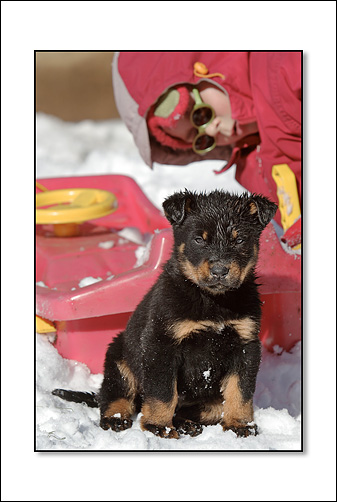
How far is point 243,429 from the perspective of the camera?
7.89 ft

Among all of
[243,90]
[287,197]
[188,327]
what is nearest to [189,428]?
[188,327]

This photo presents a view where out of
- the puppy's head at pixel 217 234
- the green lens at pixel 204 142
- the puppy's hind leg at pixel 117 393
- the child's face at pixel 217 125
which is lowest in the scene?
the puppy's hind leg at pixel 117 393

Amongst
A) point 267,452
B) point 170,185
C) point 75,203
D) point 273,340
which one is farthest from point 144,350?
point 170,185

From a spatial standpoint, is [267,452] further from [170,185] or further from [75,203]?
[170,185]

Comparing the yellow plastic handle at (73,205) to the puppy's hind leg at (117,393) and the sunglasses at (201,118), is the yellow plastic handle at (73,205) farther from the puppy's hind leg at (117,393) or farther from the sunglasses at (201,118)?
the puppy's hind leg at (117,393)

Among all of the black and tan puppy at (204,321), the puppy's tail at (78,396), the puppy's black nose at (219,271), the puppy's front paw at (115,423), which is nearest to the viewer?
the puppy's black nose at (219,271)

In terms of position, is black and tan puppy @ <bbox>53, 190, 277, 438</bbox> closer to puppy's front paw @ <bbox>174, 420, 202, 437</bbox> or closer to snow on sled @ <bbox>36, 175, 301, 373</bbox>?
puppy's front paw @ <bbox>174, 420, 202, 437</bbox>

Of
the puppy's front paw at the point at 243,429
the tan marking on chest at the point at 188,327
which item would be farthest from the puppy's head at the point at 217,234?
the puppy's front paw at the point at 243,429

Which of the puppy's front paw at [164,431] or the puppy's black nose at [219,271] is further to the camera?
the puppy's front paw at [164,431]

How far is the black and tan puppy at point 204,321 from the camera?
231 centimetres

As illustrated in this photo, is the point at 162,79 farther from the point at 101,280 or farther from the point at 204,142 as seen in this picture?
the point at 101,280

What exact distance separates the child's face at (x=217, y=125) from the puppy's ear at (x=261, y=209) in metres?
1.85

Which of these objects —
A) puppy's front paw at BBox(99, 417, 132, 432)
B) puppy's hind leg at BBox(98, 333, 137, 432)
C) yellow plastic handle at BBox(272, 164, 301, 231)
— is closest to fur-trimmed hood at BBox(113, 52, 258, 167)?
yellow plastic handle at BBox(272, 164, 301, 231)

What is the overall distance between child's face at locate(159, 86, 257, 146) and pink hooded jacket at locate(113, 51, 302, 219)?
0.30 feet
